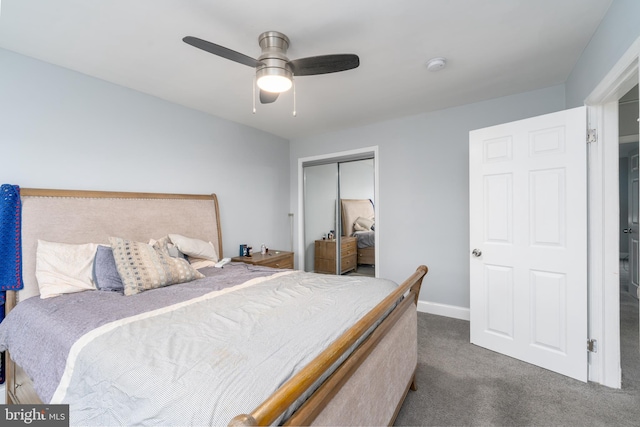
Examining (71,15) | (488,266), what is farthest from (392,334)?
(71,15)

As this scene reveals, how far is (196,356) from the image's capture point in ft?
3.36

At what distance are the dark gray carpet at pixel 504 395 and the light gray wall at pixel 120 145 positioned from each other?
2.63 m

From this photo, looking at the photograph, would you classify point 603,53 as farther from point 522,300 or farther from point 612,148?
point 522,300

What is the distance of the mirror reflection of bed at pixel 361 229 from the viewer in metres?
4.17

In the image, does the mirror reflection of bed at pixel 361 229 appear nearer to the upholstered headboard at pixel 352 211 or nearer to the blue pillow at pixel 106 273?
the upholstered headboard at pixel 352 211

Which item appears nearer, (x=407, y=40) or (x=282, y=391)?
(x=282, y=391)

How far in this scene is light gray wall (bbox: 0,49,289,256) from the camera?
6.76 feet

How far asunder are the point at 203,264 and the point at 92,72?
193 centimetres

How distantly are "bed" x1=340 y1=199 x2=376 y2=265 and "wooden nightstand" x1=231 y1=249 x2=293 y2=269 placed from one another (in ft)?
3.73

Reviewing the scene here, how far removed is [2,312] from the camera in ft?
6.16

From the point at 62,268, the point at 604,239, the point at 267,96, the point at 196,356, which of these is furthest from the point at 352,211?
the point at 196,356

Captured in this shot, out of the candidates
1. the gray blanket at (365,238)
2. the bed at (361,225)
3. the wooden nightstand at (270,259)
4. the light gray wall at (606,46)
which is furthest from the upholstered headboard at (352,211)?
the light gray wall at (606,46)

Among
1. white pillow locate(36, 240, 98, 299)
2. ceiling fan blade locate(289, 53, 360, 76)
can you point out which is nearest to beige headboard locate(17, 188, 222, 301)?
white pillow locate(36, 240, 98, 299)

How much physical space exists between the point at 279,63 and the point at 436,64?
135 cm
